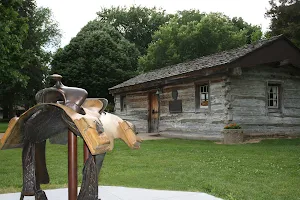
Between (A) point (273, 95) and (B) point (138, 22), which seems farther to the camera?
(B) point (138, 22)

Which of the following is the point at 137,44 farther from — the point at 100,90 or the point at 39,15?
the point at 100,90

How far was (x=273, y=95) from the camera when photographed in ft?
51.1

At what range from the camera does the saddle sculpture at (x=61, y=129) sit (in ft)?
8.02

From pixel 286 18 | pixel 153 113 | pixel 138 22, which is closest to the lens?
pixel 153 113

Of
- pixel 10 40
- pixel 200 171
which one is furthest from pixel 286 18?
pixel 200 171

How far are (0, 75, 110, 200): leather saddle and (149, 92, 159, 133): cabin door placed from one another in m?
15.6

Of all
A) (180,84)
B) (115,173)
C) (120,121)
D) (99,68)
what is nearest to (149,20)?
(99,68)

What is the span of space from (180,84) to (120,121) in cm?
1361

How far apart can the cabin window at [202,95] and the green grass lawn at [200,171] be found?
4.51 m

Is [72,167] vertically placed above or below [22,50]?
below

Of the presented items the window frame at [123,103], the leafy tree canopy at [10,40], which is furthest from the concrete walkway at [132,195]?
the window frame at [123,103]

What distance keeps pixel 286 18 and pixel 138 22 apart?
27.2 metres

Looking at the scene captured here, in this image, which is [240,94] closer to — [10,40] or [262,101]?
[262,101]

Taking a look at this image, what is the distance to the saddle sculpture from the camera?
2.45m
